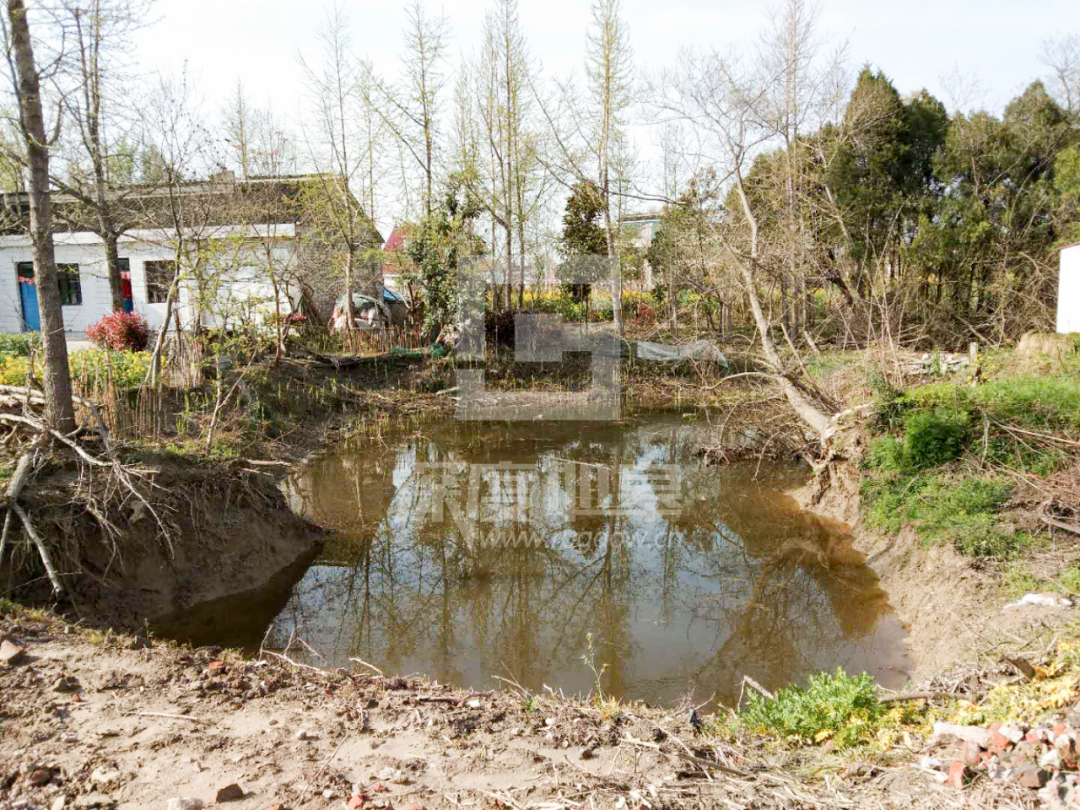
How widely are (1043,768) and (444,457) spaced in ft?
29.7

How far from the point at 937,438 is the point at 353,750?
20.8 feet

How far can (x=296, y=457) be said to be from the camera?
34.3 ft

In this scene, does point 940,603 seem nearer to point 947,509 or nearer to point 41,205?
point 947,509

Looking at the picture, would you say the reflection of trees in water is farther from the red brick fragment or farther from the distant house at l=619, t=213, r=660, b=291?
the distant house at l=619, t=213, r=660, b=291

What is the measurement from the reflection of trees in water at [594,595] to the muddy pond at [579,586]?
20mm

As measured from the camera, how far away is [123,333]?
12055 mm

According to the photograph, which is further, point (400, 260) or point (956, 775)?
point (400, 260)

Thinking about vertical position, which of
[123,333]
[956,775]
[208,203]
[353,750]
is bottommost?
[353,750]

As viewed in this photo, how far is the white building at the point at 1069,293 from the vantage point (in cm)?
1211

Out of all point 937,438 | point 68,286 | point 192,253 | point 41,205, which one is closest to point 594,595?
point 937,438

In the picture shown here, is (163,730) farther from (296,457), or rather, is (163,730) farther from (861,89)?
(861,89)

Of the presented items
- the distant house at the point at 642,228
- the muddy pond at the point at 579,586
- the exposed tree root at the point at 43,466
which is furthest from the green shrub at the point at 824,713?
the distant house at the point at 642,228

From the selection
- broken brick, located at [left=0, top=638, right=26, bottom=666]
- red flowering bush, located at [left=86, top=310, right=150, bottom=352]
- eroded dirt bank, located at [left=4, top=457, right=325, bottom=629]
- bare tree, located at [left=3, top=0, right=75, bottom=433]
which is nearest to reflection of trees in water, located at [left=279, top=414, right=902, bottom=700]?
eroded dirt bank, located at [left=4, top=457, right=325, bottom=629]

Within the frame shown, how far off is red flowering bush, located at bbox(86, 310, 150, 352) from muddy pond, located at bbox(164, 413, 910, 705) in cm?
477
